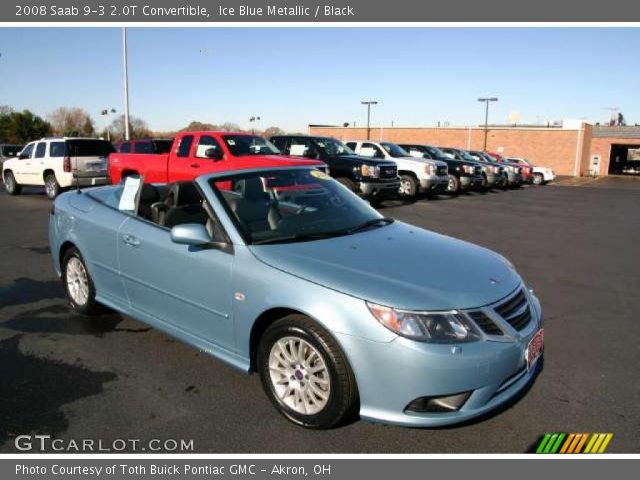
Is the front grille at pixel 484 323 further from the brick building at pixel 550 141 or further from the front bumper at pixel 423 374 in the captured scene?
the brick building at pixel 550 141

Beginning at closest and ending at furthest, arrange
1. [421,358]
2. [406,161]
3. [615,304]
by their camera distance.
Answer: [421,358] → [615,304] → [406,161]

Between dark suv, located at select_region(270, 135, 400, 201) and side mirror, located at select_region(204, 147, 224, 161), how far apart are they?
3203 mm

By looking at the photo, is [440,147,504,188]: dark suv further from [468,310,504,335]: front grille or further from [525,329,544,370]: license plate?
[468,310,504,335]: front grille

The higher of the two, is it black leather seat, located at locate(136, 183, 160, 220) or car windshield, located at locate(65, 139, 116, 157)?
car windshield, located at locate(65, 139, 116, 157)

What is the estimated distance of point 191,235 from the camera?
359 centimetres

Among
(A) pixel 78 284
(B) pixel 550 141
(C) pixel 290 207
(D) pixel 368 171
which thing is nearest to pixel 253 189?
(C) pixel 290 207

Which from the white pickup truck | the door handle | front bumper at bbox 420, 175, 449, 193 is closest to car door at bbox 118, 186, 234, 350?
the door handle

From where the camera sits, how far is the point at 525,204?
729 inches

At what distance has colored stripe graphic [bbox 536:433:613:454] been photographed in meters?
3.08

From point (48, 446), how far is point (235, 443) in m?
1.07

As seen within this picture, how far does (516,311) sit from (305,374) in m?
1.35

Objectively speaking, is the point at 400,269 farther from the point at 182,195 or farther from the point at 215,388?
the point at 182,195
